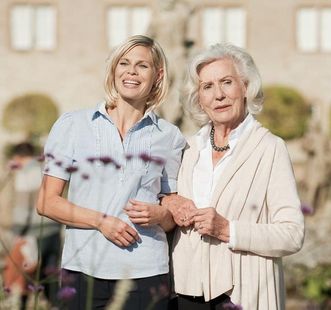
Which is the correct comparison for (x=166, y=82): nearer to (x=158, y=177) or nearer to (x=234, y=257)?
(x=158, y=177)

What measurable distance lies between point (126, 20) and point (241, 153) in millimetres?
21831

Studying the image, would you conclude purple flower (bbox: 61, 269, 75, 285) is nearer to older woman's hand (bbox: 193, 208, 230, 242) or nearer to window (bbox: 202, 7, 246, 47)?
older woman's hand (bbox: 193, 208, 230, 242)

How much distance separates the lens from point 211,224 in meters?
3.77

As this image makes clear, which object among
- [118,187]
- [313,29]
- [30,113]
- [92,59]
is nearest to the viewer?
[118,187]

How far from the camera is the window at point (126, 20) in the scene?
25.2m

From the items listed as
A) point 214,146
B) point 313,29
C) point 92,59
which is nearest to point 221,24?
point 313,29

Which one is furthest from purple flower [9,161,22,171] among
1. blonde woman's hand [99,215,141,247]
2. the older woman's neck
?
the older woman's neck

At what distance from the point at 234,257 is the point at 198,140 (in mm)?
Answer: 452

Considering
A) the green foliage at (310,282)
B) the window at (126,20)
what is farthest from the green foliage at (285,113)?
the green foliage at (310,282)

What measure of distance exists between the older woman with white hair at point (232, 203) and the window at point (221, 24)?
2121 centimetres

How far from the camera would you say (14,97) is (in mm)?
24109

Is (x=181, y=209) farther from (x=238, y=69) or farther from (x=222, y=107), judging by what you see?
(x=238, y=69)

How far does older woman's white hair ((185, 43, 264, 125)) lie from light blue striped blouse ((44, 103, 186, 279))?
201 mm

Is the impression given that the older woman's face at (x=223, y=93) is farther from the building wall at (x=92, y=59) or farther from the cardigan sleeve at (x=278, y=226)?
the building wall at (x=92, y=59)
